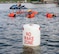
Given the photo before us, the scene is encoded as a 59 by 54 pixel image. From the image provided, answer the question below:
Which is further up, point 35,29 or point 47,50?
point 35,29

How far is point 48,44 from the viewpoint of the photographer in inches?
944

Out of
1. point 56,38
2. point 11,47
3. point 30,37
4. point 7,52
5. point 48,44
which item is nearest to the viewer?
point 30,37

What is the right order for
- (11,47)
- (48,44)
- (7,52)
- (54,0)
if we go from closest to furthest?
(7,52) < (11,47) < (48,44) < (54,0)

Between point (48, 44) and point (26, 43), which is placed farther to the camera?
point (48, 44)

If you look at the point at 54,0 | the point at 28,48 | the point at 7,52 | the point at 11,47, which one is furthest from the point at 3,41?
the point at 54,0

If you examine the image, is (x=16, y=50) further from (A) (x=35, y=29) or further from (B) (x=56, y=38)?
(B) (x=56, y=38)

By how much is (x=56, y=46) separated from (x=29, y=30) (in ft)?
19.8

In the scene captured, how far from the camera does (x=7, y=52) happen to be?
20.2 m

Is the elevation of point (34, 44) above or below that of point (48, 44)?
above

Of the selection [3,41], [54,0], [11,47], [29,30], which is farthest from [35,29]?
[54,0]

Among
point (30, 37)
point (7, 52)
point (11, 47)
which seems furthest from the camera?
point (11, 47)

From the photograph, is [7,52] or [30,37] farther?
[7,52]

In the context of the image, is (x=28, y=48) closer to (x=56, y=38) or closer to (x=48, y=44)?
(x=48, y=44)

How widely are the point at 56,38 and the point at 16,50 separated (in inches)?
277
